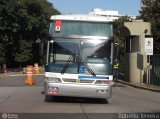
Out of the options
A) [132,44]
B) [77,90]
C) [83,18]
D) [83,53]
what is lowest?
[77,90]

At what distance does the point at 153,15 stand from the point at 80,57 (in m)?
32.7

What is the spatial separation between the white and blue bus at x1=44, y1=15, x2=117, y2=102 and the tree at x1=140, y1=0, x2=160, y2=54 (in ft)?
95.6

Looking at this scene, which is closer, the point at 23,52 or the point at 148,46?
the point at 148,46

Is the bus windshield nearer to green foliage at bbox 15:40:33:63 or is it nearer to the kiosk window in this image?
the kiosk window

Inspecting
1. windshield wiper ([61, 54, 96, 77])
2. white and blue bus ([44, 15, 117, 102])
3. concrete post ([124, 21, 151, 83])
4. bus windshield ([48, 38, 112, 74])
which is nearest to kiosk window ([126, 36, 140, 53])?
concrete post ([124, 21, 151, 83])

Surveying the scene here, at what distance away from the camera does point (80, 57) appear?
56.9ft

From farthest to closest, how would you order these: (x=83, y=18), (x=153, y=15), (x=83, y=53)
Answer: (x=153, y=15)
(x=83, y=18)
(x=83, y=53)

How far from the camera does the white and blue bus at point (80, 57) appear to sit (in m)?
17.1

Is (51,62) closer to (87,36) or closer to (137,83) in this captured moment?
(87,36)

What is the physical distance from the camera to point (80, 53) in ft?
57.2

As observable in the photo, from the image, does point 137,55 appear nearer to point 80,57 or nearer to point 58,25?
point 58,25

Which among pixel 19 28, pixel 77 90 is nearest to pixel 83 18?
pixel 77 90

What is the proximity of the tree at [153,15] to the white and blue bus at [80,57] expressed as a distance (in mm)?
29130

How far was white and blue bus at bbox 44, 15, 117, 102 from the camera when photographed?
56.2 feet
